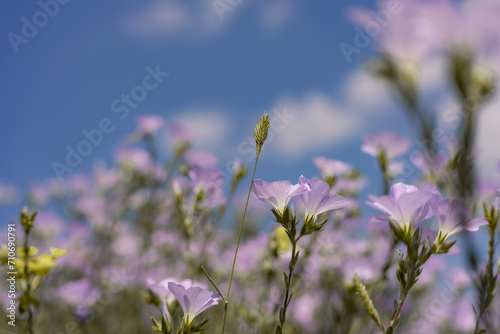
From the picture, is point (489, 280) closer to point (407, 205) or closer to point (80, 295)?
point (407, 205)

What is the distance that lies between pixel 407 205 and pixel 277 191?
337 mm

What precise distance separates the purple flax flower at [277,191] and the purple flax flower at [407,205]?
0.18 m

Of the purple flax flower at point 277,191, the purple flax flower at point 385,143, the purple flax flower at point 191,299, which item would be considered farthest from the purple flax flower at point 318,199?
the purple flax flower at point 385,143

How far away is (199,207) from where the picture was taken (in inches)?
76.5

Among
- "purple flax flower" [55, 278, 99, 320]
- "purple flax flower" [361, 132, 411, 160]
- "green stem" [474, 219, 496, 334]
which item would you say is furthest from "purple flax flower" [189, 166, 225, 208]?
"green stem" [474, 219, 496, 334]

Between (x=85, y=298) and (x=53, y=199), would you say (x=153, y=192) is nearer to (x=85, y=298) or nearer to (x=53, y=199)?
(x=85, y=298)

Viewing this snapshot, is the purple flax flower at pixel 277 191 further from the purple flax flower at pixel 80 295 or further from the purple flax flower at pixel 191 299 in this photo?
the purple flax flower at pixel 80 295

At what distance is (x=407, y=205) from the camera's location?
1052 mm

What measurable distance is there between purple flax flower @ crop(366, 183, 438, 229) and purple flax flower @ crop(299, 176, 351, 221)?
119 millimetres

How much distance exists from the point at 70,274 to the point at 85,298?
2.04 metres

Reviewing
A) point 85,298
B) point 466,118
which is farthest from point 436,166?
point 85,298

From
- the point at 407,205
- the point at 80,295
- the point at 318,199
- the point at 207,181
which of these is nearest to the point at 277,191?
the point at 318,199

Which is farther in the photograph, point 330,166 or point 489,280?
point 330,166

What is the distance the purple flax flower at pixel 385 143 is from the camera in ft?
6.91
